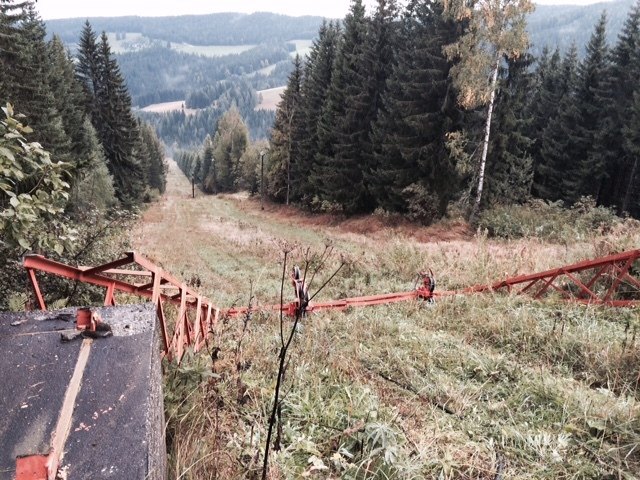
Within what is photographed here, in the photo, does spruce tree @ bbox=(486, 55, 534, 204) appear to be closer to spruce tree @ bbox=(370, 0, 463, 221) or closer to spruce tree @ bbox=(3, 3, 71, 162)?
spruce tree @ bbox=(370, 0, 463, 221)

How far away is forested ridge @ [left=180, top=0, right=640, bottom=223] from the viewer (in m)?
23.1

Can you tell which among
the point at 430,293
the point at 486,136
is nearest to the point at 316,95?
the point at 486,136

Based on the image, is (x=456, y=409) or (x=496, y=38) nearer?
(x=456, y=409)

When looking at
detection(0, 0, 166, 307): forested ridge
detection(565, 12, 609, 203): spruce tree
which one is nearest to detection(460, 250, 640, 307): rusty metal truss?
detection(0, 0, 166, 307): forested ridge

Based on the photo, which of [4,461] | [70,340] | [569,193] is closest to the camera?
[4,461]

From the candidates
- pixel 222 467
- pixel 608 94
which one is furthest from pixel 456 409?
pixel 608 94

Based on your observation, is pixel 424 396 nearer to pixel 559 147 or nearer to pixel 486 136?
pixel 486 136

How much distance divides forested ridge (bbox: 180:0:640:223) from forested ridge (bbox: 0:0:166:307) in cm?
A: 1636

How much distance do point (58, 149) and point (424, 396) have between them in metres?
28.7

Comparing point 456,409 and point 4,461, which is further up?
point 4,461

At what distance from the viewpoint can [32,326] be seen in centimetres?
237

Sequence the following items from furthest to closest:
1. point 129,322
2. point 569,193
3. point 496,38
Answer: point 569,193, point 496,38, point 129,322

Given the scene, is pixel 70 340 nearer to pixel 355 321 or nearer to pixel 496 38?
pixel 355 321

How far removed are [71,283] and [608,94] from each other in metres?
40.3
